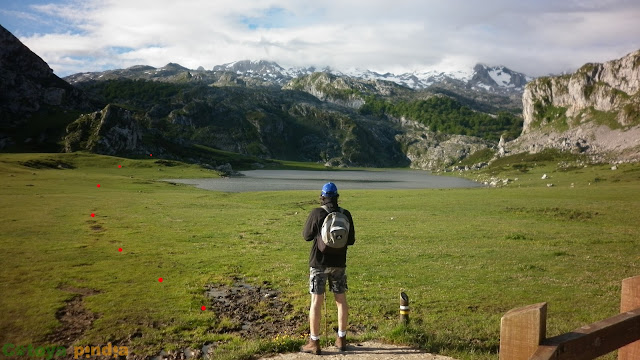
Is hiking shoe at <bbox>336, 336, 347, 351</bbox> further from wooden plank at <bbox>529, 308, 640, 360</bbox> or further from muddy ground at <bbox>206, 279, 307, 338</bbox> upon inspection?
wooden plank at <bbox>529, 308, 640, 360</bbox>

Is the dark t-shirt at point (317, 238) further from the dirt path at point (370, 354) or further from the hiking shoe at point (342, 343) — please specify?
the dirt path at point (370, 354)

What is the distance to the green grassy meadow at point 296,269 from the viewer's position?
1487 cm

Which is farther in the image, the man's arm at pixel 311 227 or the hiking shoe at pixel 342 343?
the hiking shoe at pixel 342 343

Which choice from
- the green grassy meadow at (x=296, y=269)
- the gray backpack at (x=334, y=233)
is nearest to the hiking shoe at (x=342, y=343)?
the green grassy meadow at (x=296, y=269)

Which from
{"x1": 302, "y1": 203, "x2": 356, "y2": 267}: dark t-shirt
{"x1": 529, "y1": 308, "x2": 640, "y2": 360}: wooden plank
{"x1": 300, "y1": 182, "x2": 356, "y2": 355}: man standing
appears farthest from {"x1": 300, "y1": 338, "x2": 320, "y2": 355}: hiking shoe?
{"x1": 529, "y1": 308, "x2": 640, "y2": 360}: wooden plank

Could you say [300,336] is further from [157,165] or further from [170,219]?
[157,165]

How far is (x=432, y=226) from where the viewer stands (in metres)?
40.0

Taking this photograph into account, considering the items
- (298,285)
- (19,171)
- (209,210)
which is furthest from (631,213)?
(19,171)

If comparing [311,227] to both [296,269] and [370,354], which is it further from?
[296,269]

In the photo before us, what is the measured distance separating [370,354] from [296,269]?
13054mm

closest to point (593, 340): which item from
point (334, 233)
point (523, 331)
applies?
point (523, 331)

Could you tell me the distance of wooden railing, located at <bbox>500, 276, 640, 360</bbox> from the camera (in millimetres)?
4566

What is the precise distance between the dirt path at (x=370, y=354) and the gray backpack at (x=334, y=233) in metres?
3.05

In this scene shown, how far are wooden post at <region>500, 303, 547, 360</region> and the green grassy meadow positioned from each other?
736cm
